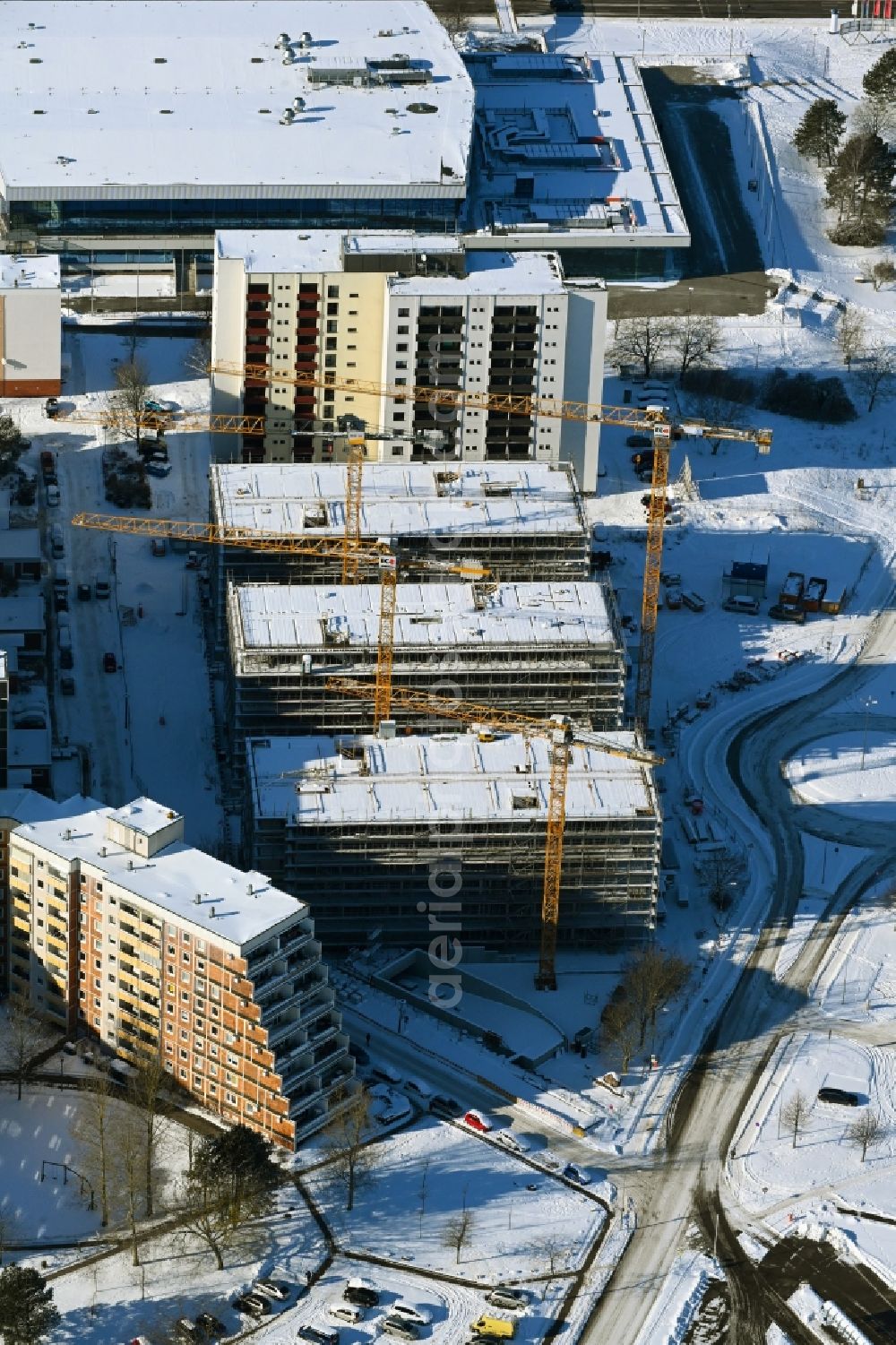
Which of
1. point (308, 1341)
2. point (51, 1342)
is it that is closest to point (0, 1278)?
point (51, 1342)

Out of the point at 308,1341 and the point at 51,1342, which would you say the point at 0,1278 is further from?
the point at 308,1341
